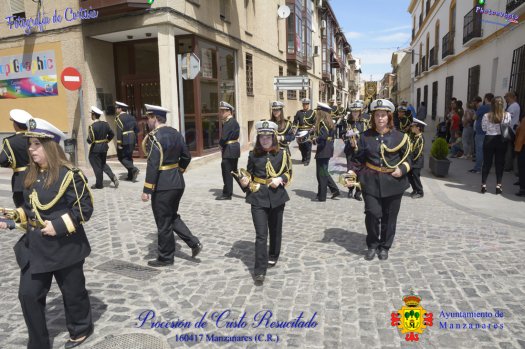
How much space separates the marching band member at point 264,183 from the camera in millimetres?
4223

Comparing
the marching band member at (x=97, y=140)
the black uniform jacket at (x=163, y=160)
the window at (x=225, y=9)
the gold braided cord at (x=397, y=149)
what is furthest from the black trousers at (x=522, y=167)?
the window at (x=225, y=9)

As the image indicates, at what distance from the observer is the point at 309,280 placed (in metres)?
4.31

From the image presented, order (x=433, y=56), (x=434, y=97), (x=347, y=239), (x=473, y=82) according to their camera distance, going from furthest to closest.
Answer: (x=434, y=97) < (x=433, y=56) < (x=473, y=82) < (x=347, y=239)

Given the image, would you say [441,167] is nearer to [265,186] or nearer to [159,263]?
[265,186]

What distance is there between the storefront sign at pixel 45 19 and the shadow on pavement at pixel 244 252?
946cm

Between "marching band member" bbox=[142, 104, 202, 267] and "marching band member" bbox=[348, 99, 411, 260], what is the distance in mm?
2225

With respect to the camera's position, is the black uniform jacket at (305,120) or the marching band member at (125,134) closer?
the marching band member at (125,134)

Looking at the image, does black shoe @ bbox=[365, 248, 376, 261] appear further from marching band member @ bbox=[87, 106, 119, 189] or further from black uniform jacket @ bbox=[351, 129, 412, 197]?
marching band member @ bbox=[87, 106, 119, 189]

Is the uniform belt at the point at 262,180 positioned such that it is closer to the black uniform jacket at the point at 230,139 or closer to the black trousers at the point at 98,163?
the black uniform jacket at the point at 230,139

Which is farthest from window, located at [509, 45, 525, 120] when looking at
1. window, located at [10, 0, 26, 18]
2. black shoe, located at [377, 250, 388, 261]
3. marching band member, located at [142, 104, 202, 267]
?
Answer: window, located at [10, 0, 26, 18]

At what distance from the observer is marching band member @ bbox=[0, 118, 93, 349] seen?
9.16ft

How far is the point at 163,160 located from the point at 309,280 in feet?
7.31

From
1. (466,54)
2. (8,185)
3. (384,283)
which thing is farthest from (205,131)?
(466,54)

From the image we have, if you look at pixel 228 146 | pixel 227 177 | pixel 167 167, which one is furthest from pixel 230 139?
pixel 167 167
